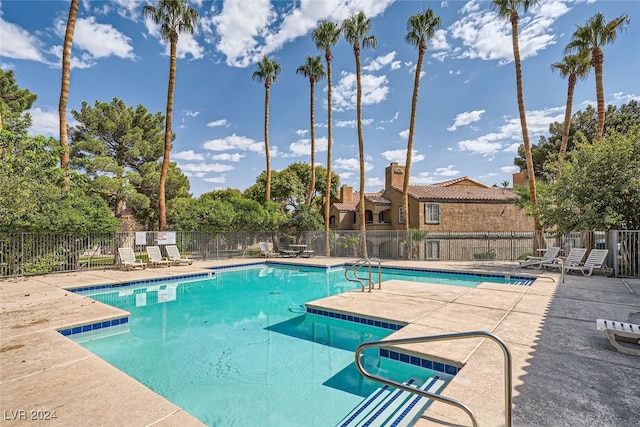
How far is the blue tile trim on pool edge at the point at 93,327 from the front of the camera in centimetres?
582

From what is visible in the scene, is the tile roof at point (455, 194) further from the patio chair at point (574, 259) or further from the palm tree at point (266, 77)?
the patio chair at point (574, 259)

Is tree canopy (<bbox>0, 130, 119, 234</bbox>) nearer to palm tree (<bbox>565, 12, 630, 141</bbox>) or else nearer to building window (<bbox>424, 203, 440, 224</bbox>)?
building window (<bbox>424, 203, 440, 224</bbox>)

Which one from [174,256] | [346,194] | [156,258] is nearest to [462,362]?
[156,258]

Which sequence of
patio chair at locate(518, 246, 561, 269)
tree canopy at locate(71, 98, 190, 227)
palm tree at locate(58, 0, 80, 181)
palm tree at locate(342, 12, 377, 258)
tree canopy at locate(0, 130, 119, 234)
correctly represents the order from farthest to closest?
1. tree canopy at locate(71, 98, 190, 227)
2. palm tree at locate(342, 12, 377, 258)
3. palm tree at locate(58, 0, 80, 181)
4. patio chair at locate(518, 246, 561, 269)
5. tree canopy at locate(0, 130, 119, 234)

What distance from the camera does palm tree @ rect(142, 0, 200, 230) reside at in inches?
673

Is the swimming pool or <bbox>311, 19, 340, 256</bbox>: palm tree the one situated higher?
<bbox>311, 19, 340, 256</bbox>: palm tree

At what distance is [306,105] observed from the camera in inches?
990

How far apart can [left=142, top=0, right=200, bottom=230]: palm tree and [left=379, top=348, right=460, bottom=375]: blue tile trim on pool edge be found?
15.7m

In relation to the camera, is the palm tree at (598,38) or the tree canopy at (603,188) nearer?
the tree canopy at (603,188)

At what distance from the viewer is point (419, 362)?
446cm

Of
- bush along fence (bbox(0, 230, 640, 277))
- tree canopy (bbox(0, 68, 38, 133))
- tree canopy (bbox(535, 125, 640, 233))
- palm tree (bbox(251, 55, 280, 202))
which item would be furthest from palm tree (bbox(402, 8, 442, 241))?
tree canopy (bbox(0, 68, 38, 133))

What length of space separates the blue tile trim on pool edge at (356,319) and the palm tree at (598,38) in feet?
53.6

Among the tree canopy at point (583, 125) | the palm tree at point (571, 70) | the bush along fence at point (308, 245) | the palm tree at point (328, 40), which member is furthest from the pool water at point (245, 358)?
the tree canopy at point (583, 125)

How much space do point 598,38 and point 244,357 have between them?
20.9 m
